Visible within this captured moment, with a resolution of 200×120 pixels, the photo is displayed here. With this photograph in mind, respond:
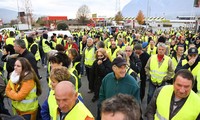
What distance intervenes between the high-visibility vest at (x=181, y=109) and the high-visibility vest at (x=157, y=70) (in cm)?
215

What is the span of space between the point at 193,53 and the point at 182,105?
2295 millimetres

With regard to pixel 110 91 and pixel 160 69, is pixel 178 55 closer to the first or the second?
pixel 160 69

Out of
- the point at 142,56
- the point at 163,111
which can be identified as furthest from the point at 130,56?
the point at 163,111

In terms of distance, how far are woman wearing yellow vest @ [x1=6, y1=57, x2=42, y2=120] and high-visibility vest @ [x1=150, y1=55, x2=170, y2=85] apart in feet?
8.90

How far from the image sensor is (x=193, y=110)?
2.67m

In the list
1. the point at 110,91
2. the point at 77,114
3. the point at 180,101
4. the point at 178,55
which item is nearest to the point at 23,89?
the point at 110,91

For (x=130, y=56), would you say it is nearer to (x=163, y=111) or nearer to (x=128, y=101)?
(x=163, y=111)

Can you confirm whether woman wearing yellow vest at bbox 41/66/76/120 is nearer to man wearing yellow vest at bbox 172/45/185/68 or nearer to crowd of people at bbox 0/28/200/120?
crowd of people at bbox 0/28/200/120

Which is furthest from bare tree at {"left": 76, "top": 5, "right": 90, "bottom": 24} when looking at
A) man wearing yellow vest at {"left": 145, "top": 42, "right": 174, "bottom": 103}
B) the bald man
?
the bald man

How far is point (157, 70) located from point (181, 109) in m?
2.44

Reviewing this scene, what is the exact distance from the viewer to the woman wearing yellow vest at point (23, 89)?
3518 millimetres

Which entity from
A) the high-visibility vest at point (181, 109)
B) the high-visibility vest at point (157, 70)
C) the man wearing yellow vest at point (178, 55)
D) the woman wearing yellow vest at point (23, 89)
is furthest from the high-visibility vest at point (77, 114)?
the man wearing yellow vest at point (178, 55)

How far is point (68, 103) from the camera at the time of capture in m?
2.30

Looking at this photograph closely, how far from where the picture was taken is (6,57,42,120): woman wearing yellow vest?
352 cm
